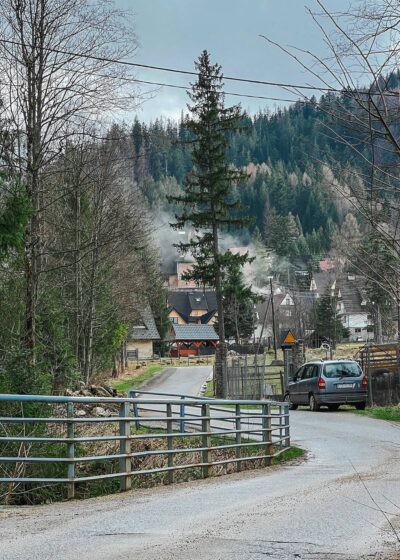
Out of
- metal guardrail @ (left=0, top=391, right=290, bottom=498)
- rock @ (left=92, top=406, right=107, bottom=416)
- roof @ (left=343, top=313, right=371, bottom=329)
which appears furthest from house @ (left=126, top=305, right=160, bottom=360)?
metal guardrail @ (left=0, top=391, right=290, bottom=498)

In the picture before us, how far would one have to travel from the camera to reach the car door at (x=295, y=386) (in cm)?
2987

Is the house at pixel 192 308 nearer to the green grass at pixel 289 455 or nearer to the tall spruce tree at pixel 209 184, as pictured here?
the tall spruce tree at pixel 209 184

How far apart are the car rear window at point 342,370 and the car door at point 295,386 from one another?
79.9 inches

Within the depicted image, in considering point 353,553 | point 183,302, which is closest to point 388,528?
point 353,553

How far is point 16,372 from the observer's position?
46.8ft

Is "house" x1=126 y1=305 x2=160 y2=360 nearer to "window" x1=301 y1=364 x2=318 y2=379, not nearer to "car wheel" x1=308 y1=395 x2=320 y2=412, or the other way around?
"window" x1=301 y1=364 x2=318 y2=379

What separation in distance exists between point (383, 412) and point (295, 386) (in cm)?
489

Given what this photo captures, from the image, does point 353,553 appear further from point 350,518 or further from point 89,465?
point 89,465

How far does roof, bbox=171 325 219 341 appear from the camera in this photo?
4432 inches

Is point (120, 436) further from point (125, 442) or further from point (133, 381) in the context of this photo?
point (133, 381)

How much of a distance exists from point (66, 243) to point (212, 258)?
15.1m

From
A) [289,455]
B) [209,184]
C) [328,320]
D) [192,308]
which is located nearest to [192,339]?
[328,320]

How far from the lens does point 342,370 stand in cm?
2792

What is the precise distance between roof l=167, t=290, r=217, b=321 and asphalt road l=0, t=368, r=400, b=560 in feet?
423
